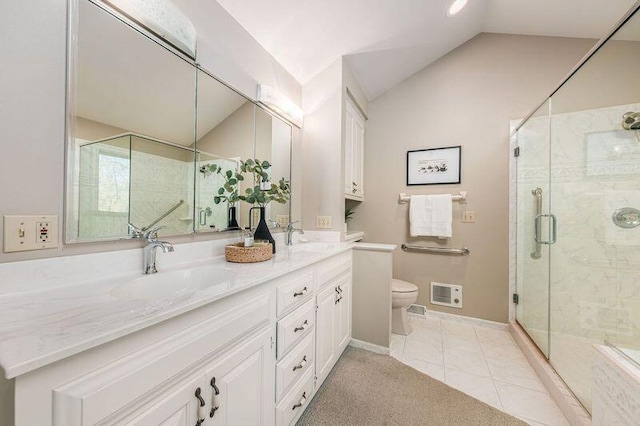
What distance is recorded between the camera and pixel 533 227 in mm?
2107

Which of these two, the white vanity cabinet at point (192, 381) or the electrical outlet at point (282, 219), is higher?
the electrical outlet at point (282, 219)

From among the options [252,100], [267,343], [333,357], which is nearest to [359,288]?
[333,357]

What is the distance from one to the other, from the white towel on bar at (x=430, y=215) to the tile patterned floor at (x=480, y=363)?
2.99 ft

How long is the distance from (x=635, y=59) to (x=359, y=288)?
2225mm

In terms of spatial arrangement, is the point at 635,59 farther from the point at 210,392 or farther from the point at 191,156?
the point at 210,392

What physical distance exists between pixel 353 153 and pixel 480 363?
80.1 inches

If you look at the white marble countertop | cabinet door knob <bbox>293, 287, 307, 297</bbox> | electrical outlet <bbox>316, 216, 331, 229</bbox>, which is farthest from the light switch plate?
electrical outlet <bbox>316, 216, 331, 229</bbox>

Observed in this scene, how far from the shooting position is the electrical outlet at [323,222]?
2.12 metres

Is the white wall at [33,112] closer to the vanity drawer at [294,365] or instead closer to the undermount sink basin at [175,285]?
the undermount sink basin at [175,285]

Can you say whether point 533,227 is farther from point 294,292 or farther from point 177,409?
point 177,409

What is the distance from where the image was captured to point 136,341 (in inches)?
22.2

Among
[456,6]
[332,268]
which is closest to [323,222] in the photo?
[332,268]

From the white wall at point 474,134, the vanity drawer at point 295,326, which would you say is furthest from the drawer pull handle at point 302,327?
the white wall at point 474,134

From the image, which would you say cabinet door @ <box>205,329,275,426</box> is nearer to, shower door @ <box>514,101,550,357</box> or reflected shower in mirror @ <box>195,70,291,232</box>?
reflected shower in mirror @ <box>195,70,291,232</box>
